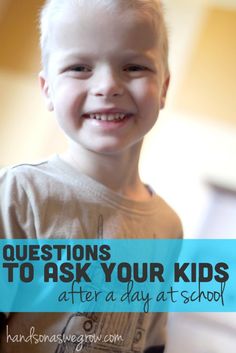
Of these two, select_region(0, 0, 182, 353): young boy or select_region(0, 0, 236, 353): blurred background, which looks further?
select_region(0, 0, 236, 353): blurred background

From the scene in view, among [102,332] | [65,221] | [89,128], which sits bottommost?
[102,332]

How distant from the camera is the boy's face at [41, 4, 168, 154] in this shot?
494 millimetres

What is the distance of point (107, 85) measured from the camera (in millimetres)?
496

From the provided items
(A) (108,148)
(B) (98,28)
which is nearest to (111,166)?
(A) (108,148)

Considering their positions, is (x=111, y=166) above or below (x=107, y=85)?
below

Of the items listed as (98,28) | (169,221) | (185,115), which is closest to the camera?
(98,28)

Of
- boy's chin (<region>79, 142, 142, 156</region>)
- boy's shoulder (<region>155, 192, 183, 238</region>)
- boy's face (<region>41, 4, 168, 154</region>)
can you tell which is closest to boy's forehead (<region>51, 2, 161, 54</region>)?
boy's face (<region>41, 4, 168, 154</region>)

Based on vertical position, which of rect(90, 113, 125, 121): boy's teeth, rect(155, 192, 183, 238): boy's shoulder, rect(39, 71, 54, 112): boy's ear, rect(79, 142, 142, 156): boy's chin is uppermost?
rect(39, 71, 54, 112): boy's ear

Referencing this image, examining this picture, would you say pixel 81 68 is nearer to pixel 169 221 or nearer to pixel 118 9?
pixel 118 9

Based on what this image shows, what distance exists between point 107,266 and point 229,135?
1282 mm

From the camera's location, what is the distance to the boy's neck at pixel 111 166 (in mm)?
571

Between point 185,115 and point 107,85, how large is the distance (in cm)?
128

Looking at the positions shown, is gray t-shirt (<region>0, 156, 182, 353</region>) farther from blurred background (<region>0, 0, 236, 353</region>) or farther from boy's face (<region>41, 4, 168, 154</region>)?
blurred background (<region>0, 0, 236, 353</region>)

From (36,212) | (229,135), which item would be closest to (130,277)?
(36,212)
